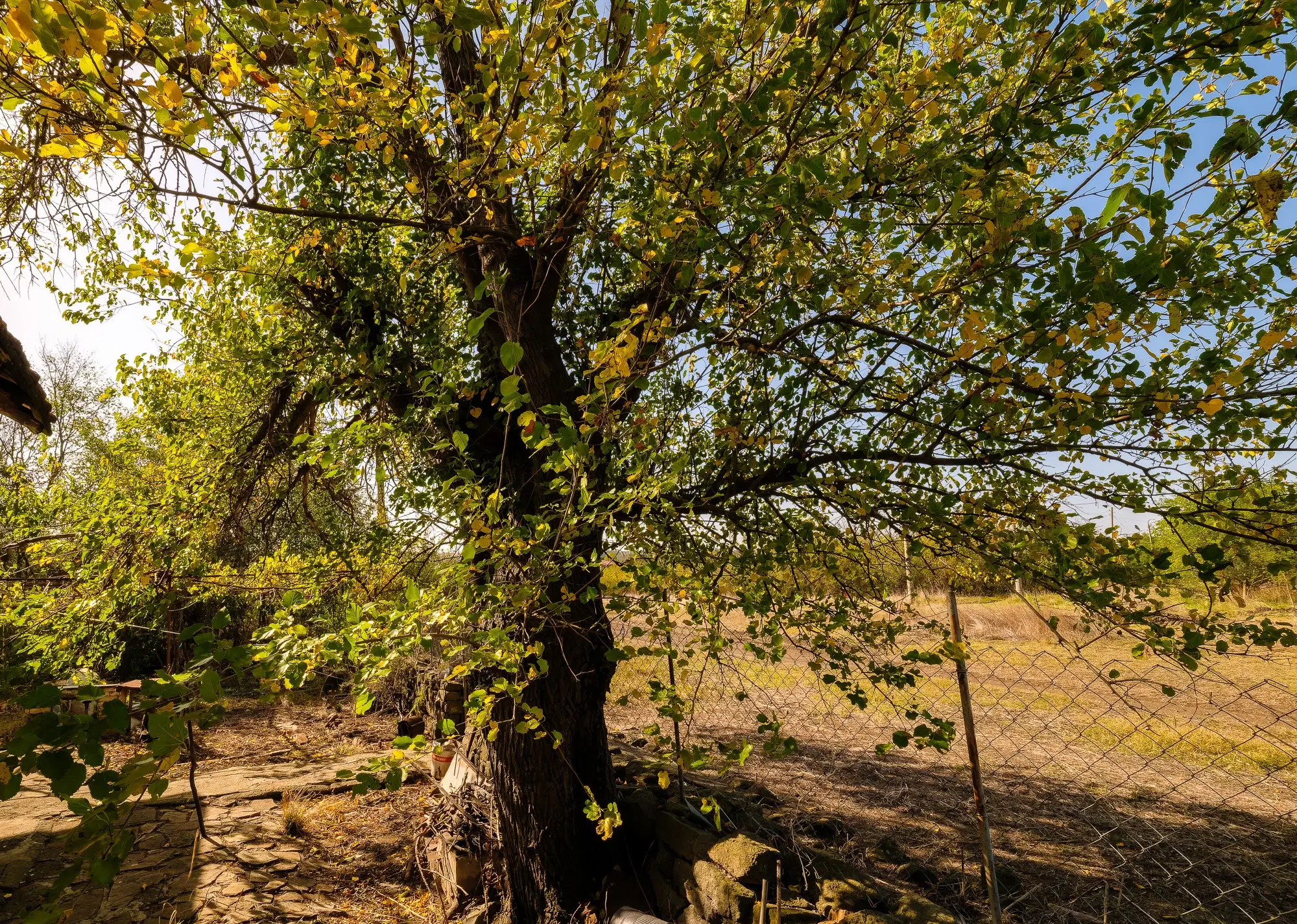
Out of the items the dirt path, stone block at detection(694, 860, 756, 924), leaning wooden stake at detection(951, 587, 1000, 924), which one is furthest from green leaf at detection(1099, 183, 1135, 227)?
the dirt path

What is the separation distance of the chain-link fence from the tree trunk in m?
0.42

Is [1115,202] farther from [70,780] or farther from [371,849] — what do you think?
[371,849]

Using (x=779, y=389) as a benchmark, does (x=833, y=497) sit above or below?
below

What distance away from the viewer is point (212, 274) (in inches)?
107

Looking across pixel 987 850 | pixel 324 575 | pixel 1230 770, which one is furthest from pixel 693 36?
pixel 1230 770

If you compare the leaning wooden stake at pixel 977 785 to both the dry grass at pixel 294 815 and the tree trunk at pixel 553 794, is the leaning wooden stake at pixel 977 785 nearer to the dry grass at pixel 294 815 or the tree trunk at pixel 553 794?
the tree trunk at pixel 553 794

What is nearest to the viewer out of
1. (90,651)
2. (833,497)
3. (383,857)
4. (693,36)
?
(693,36)

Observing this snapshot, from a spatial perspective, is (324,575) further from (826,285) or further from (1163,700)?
(1163,700)

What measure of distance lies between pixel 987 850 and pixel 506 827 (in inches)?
106

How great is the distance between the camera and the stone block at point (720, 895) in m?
3.07

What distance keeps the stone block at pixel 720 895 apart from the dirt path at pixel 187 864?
9.23 feet

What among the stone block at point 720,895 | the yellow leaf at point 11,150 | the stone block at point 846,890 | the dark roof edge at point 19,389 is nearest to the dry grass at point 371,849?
the stone block at point 720,895

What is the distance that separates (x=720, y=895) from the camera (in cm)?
319

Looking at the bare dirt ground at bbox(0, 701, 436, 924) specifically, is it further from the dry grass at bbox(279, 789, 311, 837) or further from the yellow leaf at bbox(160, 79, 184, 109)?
the yellow leaf at bbox(160, 79, 184, 109)
